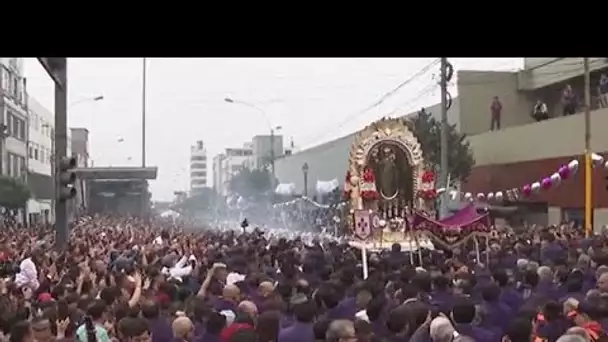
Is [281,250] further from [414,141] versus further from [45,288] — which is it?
[414,141]

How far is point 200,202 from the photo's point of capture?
101250 millimetres

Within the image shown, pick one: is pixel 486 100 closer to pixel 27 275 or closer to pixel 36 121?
pixel 27 275

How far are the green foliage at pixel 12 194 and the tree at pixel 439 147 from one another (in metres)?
15.5

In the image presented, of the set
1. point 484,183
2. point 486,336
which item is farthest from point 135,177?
Answer: point 486,336

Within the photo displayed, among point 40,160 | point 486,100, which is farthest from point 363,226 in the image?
point 40,160

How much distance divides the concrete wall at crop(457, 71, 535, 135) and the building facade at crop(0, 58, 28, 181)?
21.4m

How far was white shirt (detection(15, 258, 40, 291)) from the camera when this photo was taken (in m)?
10.9

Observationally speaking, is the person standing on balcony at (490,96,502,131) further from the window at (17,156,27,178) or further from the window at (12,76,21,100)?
the window at (12,76,21,100)

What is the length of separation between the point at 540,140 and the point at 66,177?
20.8m

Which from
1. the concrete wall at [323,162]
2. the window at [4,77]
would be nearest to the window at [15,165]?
the window at [4,77]

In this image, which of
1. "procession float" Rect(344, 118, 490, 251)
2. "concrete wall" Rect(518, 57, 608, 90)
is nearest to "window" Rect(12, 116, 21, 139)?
"concrete wall" Rect(518, 57, 608, 90)
